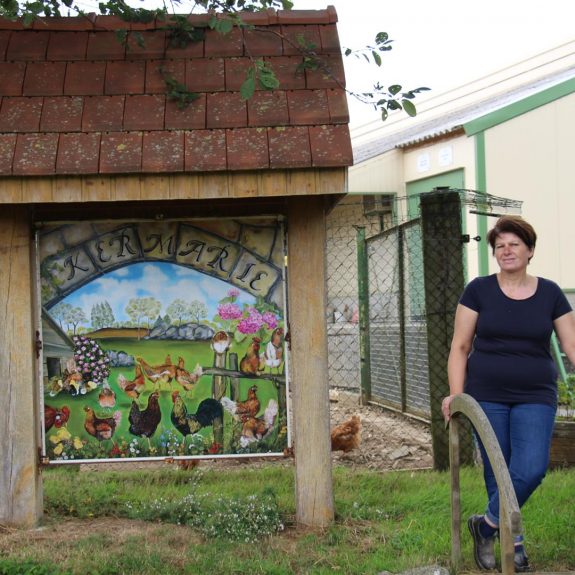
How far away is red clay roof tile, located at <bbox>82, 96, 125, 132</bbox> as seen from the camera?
4480mm

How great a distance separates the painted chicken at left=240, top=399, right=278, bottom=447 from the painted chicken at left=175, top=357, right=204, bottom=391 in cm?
38

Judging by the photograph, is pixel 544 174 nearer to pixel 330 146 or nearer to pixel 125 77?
pixel 330 146

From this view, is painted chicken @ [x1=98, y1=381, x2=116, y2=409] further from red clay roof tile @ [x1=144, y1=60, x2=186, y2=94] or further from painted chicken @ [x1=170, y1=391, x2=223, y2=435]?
red clay roof tile @ [x1=144, y1=60, x2=186, y2=94]

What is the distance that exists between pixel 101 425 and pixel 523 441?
7.85ft

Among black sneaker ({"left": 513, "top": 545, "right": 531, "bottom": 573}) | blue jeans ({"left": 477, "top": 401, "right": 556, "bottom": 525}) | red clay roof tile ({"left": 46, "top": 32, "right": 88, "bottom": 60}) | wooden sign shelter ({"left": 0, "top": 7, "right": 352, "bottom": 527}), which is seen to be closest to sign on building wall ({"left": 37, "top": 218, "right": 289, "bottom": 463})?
wooden sign shelter ({"left": 0, "top": 7, "right": 352, "bottom": 527})

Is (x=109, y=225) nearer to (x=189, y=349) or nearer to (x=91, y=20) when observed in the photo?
(x=189, y=349)

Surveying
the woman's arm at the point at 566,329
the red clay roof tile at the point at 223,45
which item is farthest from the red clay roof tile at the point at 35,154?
the woman's arm at the point at 566,329

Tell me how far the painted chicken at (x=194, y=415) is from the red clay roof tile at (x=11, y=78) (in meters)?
1.91

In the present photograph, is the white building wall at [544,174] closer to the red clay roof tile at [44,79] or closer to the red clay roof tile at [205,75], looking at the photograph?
the red clay roof tile at [205,75]

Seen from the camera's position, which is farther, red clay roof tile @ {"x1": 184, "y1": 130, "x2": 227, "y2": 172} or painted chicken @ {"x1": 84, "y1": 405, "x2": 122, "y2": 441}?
painted chicken @ {"x1": 84, "y1": 405, "x2": 122, "y2": 441}

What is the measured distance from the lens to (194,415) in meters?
4.95

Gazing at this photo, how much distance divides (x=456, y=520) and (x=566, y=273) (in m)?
9.66

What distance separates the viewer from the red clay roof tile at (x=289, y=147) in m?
4.36

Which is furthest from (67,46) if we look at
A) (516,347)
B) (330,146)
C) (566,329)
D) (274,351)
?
(566,329)
